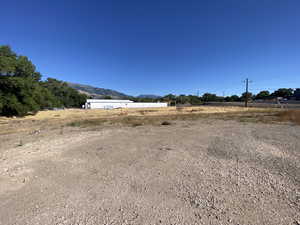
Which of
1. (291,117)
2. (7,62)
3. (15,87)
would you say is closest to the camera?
(291,117)

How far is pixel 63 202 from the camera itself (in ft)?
8.04

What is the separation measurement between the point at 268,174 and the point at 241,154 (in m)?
1.43

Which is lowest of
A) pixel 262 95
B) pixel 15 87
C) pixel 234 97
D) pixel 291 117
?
pixel 291 117

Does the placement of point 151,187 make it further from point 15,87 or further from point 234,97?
point 234,97

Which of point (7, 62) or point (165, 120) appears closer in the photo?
point (165, 120)

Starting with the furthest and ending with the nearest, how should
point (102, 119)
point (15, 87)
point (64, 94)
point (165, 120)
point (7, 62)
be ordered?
1. point (64, 94)
2. point (15, 87)
3. point (7, 62)
4. point (102, 119)
5. point (165, 120)

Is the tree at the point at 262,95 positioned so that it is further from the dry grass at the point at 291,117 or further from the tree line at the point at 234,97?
the dry grass at the point at 291,117

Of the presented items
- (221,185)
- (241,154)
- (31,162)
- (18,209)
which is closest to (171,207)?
(221,185)

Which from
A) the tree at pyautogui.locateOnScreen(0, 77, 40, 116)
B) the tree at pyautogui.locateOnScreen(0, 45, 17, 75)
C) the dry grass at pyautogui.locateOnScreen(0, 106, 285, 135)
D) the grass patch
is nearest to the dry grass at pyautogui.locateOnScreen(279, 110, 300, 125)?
the grass patch

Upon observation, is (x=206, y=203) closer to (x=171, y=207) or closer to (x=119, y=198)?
(x=171, y=207)

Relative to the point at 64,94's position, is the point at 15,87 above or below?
below

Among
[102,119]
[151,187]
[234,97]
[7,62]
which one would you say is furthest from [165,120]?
[234,97]

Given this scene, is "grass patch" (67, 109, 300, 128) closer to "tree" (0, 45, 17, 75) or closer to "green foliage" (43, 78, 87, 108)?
"tree" (0, 45, 17, 75)

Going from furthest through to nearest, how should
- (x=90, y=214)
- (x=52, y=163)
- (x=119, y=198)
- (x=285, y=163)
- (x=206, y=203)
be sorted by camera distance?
(x=52, y=163), (x=285, y=163), (x=119, y=198), (x=206, y=203), (x=90, y=214)
